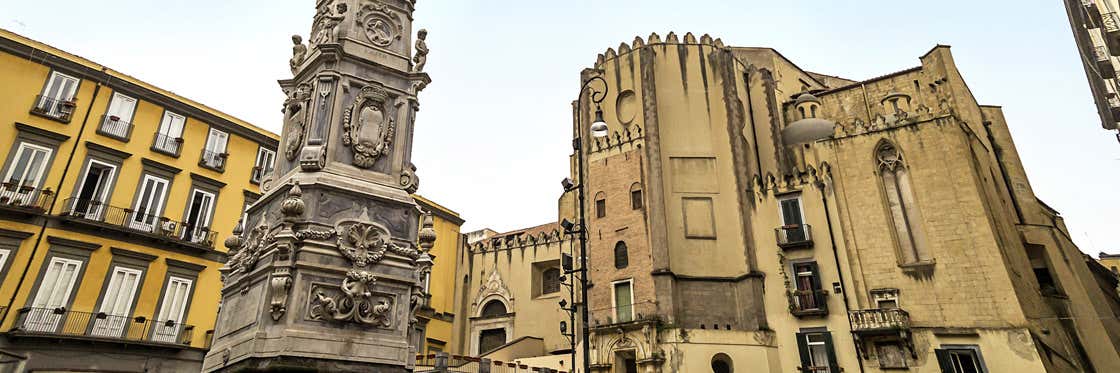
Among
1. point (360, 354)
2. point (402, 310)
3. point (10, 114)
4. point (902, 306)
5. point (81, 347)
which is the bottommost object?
point (360, 354)

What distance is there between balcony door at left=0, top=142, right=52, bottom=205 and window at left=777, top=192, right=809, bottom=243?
26.8 meters

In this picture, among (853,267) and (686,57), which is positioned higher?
(686,57)

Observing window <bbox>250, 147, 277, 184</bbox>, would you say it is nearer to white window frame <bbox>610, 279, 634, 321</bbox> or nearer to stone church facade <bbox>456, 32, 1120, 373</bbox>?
stone church facade <bbox>456, 32, 1120, 373</bbox>

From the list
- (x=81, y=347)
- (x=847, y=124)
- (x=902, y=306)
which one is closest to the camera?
(x=81, y=347)

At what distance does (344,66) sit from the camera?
9.13 metres

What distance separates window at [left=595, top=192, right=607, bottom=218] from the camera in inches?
1188

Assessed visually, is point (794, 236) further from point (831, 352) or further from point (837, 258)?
point (831, 352)

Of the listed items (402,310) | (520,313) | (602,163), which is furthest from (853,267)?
(402,310)

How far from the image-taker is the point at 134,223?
2123cm

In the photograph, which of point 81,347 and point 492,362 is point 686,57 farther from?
point 81,347

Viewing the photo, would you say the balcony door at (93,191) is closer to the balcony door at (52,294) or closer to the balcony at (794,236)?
the balcony door at (52,294)

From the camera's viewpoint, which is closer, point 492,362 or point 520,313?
point 492,362

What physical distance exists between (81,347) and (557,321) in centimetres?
2153

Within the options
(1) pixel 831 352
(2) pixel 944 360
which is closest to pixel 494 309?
(1) pixel 831 352
